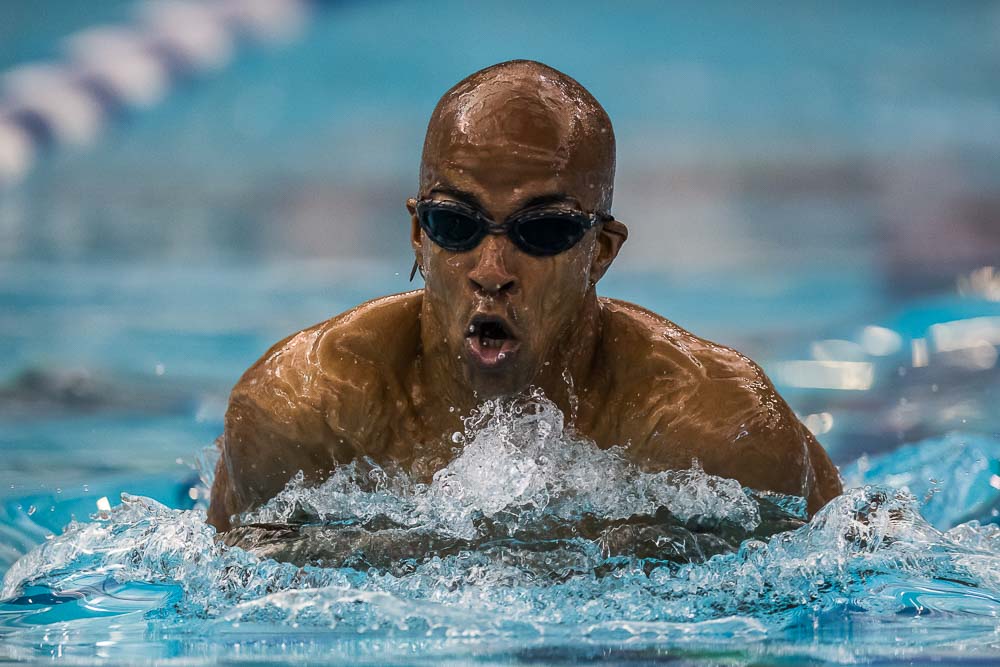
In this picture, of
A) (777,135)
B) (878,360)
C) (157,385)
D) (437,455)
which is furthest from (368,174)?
(437,455)

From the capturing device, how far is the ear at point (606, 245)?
10.0 ft

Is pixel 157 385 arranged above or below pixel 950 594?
above

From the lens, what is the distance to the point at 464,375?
3021mm

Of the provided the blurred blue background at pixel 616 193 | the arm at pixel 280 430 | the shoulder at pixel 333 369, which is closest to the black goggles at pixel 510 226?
the shoulder at pixel 333 369

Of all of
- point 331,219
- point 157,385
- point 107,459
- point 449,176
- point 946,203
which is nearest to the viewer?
point 449,176

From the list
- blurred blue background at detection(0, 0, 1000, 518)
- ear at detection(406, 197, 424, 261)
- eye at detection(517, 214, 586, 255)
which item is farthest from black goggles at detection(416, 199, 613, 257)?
blurred blue background at detection(0, 0, 1000, 518)

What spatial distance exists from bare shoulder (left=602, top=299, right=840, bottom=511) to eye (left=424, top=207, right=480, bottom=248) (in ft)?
1.66

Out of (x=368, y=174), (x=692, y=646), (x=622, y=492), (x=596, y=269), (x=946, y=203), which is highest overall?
(x=368, y=174)

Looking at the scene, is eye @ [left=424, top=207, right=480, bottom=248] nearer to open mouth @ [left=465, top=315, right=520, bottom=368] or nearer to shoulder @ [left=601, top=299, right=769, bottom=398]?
open mouth @ [left=465, top=315, right=520, bottom=368]

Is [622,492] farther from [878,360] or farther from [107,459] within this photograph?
[878,360]

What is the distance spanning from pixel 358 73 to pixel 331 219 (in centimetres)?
126

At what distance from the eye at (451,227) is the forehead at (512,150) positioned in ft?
0.18

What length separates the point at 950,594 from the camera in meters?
3.11

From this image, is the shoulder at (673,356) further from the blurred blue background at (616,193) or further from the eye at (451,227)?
the blurred blue background at (616,193)
